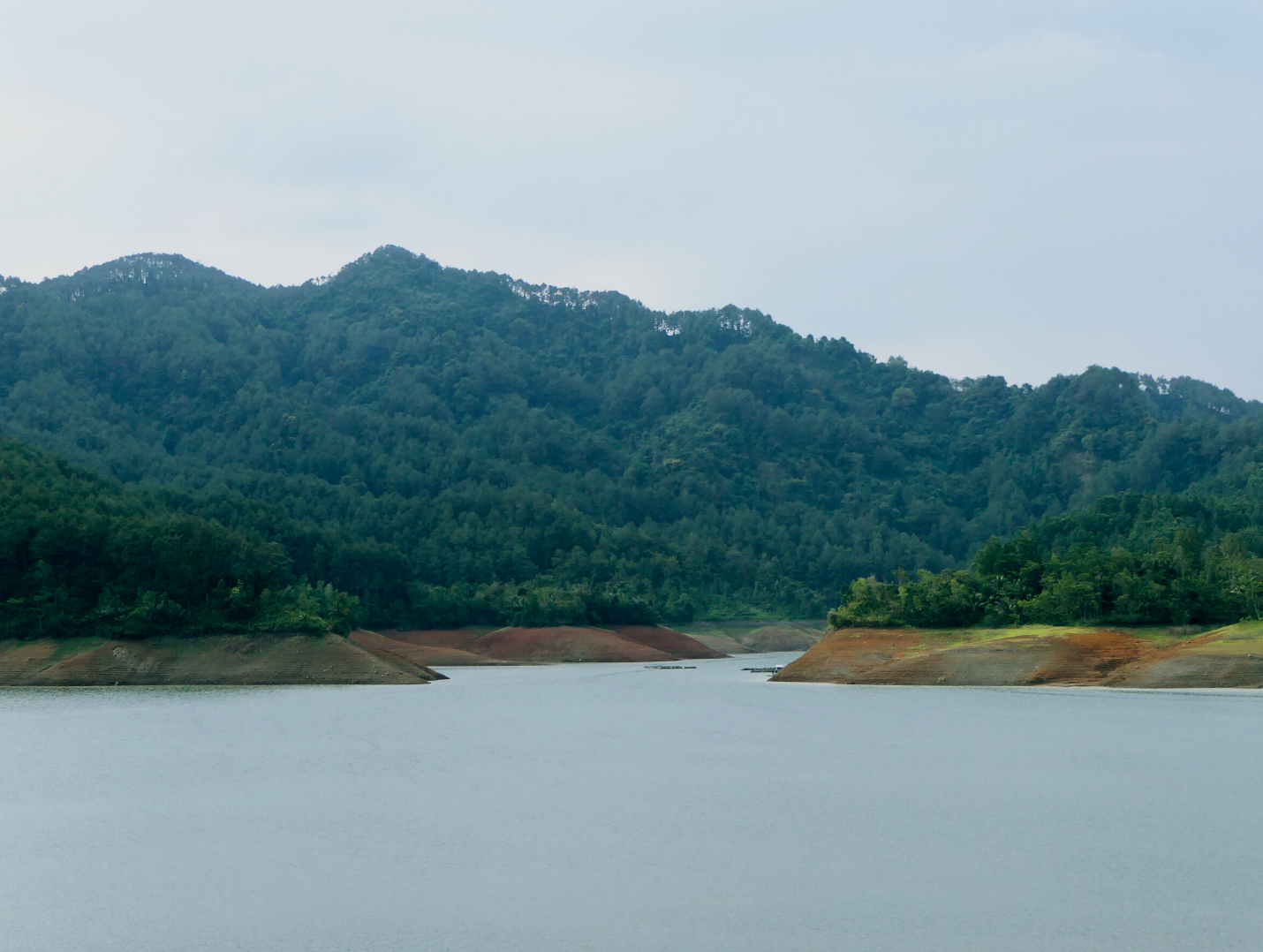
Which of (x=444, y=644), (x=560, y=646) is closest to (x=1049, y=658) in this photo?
(x=560, y=646)

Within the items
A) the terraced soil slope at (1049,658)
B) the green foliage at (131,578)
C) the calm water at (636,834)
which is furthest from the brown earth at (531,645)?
the calm water at (636,834)

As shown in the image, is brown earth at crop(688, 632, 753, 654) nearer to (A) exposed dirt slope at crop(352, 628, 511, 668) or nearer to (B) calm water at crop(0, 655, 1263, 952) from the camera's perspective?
(A) exposed dirt slope at crop(352, 628, 511, 668)

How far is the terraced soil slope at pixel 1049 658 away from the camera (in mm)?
65562

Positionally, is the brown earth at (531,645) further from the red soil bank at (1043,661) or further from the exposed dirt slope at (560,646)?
the red soil bank at (1043,661)

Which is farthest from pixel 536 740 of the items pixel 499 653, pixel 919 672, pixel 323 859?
pixel 499 653

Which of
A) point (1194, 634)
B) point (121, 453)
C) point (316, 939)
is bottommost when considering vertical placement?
point (316, 939)

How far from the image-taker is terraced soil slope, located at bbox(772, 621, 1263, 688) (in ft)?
215

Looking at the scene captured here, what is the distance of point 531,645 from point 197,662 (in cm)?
4901

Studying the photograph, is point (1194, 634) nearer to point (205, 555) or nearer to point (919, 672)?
point (919, 672)

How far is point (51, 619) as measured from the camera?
80.0m

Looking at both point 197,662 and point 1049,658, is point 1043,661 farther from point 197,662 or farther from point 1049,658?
point 197,662

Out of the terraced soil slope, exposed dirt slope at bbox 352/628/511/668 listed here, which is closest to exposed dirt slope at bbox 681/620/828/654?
exposed dirt slope at bbox 352/628/511/668

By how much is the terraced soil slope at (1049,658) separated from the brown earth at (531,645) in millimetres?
44275

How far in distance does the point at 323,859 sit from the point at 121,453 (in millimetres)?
178856
